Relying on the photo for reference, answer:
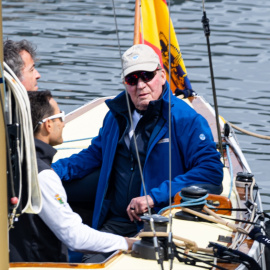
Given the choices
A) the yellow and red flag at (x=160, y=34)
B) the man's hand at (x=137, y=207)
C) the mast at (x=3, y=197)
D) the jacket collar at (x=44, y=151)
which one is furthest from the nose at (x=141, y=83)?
the yellow and red flag at (x=160, y=34)

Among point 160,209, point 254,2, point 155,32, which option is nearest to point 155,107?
point 160,209

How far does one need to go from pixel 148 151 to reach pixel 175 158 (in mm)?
171

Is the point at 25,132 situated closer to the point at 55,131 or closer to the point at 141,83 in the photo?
the point at 55,131

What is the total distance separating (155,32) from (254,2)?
31.5 feet

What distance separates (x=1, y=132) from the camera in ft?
8.84

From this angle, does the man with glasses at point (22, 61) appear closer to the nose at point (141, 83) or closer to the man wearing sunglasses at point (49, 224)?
the nose at point (141, 83)

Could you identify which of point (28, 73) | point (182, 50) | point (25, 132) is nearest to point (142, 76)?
point (28, 73)

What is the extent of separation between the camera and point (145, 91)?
4293mm

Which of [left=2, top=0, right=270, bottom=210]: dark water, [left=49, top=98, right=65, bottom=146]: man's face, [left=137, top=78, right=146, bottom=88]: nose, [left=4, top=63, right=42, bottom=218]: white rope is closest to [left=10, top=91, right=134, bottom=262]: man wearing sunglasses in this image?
[left=49, top=98, right=65, bottom=146]: man's face

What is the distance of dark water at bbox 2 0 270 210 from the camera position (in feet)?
31.8

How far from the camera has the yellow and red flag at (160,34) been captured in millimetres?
6555

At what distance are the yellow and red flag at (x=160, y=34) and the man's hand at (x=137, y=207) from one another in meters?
2.46

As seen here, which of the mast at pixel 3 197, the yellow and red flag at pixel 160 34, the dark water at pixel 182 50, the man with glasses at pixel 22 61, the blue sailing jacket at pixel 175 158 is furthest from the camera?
the dark water at pixel 182 50

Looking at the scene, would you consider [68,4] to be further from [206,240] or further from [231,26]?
[206,240]
